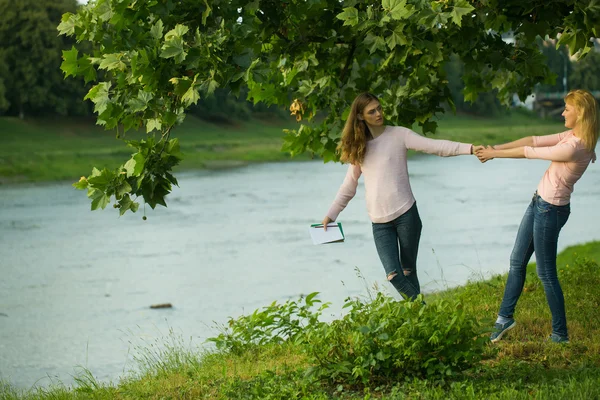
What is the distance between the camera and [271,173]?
143ft

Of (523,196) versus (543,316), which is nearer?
(543,316)

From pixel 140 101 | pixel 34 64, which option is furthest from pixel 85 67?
pixel 34 64

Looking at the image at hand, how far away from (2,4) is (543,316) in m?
48.9

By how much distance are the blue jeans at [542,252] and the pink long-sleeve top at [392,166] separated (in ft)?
2.14

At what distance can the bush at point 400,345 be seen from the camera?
530 cm

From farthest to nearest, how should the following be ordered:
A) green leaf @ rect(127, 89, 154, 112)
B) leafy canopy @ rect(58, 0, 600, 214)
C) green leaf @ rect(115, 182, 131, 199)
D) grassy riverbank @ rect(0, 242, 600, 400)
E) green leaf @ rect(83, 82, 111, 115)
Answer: green leaf @ rect(83, 82, 111, 115), green leaf @ rect(127, 89, 154, 112), green leaf @ rect(115, 182, 131, 199), leafy canopy @ rect(58, 0, 600, 214), grassy riverbank @ rect(0, 242, 600, 400)

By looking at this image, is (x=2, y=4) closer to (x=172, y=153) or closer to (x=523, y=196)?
(x=523, y=196)

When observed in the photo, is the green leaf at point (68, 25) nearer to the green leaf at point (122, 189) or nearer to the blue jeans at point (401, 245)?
the green leaf at point (122, 189)

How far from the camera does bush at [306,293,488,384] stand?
5305 millimetres

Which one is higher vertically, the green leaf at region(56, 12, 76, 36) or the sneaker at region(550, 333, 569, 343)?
the green leaf at region(56, 12, 76, 36)

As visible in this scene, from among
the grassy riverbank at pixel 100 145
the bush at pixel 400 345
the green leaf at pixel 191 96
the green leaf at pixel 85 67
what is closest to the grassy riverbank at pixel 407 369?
the bush at pixel 400 345

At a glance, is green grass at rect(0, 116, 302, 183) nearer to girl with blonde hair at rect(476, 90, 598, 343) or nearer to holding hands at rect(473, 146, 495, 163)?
holding hands at rect(473, 146, 495, 163)

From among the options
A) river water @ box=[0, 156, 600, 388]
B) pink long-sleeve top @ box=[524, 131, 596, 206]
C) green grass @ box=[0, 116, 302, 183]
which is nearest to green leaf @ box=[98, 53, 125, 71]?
pink long-sleeve top @ box=[524, 131, 596, 206]

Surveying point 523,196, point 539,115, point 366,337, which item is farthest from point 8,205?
point 539,115
